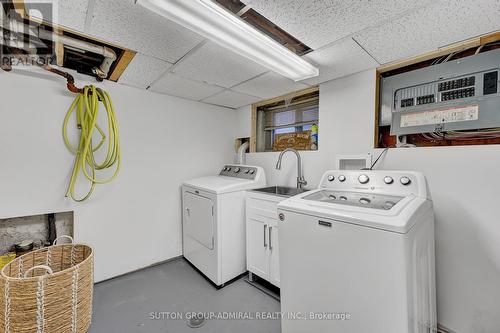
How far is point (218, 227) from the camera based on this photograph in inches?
83.7

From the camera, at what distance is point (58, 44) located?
5.03ft

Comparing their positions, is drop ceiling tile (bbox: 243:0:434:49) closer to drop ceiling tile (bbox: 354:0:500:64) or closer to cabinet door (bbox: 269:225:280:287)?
drop ceiling tile (bbox: 354:0:500:64)

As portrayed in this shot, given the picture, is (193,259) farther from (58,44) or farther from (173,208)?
(58,44)

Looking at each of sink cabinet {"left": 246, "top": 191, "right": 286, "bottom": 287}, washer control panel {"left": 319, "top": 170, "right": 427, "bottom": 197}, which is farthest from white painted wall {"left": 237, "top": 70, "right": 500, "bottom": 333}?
sink cabinet {"left": 246, "top": 191, "right": 286, "bottom": 287}

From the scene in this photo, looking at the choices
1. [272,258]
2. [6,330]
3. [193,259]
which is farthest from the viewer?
[193,259]

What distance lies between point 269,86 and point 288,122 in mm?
680

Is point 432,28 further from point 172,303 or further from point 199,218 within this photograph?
point 172,303

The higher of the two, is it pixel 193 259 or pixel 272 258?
pixel 272 258

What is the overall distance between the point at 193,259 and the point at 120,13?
2397 mm

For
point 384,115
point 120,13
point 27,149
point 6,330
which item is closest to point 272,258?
point 384,115

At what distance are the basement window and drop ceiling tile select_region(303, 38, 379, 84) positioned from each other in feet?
1.33

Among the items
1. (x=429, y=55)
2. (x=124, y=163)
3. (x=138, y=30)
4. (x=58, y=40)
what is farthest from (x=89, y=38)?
(x=429, y=55)

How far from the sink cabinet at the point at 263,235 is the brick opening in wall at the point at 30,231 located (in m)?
1.83

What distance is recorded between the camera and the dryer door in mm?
2203
